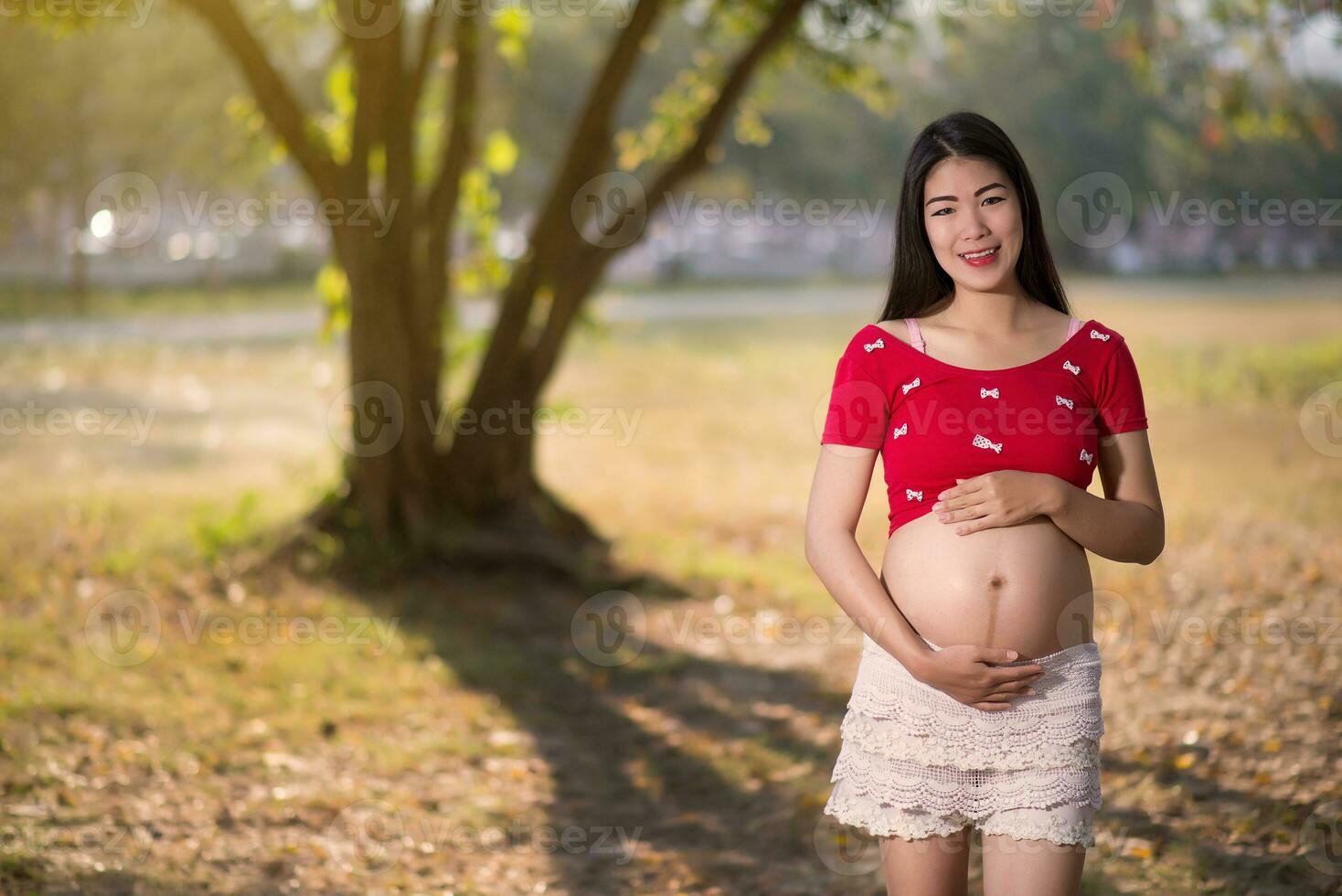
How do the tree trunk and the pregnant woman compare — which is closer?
the pregnant woman

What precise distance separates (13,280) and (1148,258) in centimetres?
3262

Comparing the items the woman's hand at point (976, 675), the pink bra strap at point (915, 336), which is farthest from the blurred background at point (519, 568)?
the woman's hand at point (976, 675)

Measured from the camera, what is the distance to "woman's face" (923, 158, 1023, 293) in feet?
8.89

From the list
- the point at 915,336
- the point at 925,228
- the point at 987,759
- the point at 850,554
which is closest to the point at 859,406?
the point at 915,336

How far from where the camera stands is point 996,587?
8.73 ft

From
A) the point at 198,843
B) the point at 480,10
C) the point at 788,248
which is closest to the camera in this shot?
the point at 198,843

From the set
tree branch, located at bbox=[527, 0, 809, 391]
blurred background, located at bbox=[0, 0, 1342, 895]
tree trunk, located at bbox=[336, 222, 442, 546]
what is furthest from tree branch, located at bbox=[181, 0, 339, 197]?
tree branch, located at bbox=[527, 0, 809, 391]

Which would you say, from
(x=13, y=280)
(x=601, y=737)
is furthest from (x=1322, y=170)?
(x=13, y=280)

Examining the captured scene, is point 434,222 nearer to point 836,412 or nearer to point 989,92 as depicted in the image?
point 836,412

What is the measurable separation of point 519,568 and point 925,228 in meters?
6.81

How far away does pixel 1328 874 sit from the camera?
4375 mm

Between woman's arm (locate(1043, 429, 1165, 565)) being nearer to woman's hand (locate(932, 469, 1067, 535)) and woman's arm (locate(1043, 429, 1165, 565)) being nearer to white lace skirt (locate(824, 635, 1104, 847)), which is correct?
woman's hand (locate(932, 469, 1067, 535))

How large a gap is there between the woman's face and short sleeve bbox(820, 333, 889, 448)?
0.86 feet

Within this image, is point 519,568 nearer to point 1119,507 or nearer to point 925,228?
point 925,228
